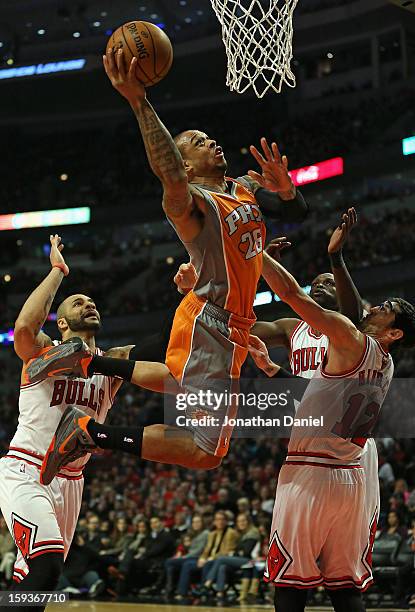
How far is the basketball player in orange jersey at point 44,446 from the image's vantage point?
17.5ft

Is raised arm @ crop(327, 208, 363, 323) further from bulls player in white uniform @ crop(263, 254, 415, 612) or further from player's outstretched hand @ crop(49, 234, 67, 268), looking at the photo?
player's outstretched hand @ crop(49, 234, 67, 268)

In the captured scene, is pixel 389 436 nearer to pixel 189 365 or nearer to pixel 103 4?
pixel 189 365

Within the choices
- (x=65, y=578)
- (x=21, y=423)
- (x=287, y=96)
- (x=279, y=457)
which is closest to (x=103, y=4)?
(x=287, y=96)

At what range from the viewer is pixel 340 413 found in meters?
5.38

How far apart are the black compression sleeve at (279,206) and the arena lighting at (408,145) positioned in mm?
15050

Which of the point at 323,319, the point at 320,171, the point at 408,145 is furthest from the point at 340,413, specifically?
the point at 320,171

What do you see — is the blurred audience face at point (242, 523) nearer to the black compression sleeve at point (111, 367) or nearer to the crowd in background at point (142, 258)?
the black compression sleeve at point (111, 367)

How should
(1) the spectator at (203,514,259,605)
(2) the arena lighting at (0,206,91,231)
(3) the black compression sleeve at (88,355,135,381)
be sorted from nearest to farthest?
(3) the black compression sleeve at (88,355,135,381), (1) the spectator at (203,514,259,605), (2) the arena lighting at (0,206,91,231)

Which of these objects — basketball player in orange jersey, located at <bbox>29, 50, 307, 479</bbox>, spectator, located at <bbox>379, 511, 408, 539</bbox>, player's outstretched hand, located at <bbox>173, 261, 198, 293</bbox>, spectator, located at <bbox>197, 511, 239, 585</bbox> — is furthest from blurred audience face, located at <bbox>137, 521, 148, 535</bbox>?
basketball player in orange jersey, located at <bbox>29, 50, 307, 479</bbox>

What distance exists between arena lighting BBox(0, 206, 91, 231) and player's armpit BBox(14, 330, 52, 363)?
18.3m

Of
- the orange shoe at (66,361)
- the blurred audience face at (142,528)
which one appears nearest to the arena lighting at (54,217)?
the blurred audience face at (142,528)

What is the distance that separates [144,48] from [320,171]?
60.4 ft

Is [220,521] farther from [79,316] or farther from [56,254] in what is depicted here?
[56,254]

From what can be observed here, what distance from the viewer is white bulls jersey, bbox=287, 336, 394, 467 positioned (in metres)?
5.34
